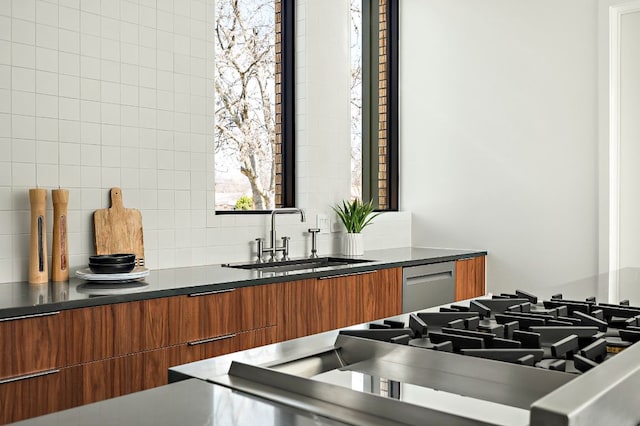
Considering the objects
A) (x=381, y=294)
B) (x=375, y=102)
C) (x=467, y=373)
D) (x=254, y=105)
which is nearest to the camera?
(x=467, y=373)

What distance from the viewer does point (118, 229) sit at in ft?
10.4

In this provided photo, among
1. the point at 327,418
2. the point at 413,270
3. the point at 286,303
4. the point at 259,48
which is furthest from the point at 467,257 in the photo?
the point at 327,418

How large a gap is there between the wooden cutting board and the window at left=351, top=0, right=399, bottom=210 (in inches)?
78.6

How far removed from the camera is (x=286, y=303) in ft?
10.4

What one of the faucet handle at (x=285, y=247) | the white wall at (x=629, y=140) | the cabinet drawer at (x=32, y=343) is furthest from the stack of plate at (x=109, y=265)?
the white wall at (x=629, y=140)

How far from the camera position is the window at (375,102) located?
4.93 m

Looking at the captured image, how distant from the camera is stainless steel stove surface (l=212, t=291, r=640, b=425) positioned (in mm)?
934

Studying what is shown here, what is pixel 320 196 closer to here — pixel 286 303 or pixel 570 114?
pixel 286 303

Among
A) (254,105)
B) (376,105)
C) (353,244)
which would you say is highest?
(376,105)

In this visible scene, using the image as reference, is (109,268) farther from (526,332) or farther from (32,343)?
(526,332)

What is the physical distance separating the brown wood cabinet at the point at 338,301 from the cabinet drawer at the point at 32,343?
112 cm

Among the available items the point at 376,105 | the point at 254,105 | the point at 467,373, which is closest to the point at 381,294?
the point at 254,105

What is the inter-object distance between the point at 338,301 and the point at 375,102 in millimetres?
2093

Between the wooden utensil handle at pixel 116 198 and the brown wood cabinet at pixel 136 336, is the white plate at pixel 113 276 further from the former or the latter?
the wooden utensil handle at pixel 116 198
